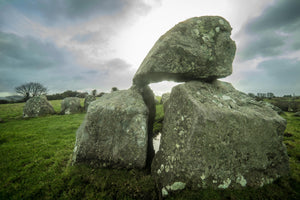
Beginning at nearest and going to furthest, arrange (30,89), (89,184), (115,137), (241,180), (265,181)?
(241,180) < (265,181) < (89,184) < (115,137) < (30,89)

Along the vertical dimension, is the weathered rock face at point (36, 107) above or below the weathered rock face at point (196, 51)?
below

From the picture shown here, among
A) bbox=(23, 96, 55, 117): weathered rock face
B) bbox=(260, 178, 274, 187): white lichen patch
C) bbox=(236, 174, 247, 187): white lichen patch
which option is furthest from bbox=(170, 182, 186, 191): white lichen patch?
bbox=(23, 96, 55, 117): weathered rock face

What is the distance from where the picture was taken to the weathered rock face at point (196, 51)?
213 inches

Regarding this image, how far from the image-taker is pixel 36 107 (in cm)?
1977

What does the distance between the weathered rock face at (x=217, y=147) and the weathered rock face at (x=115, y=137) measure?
0.93m

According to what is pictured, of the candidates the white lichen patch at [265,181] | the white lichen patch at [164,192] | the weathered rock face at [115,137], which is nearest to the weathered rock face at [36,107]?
the weathered rock face at [115,137]

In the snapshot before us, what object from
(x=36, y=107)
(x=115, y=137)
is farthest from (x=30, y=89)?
(x=115, y=137)

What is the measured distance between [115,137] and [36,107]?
22687mm

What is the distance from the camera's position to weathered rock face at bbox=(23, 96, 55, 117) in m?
19.3

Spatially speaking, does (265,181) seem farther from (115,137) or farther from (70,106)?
(70,106)

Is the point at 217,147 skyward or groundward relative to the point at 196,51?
groundward

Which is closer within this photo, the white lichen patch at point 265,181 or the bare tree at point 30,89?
the white lichen patch at point 265,181

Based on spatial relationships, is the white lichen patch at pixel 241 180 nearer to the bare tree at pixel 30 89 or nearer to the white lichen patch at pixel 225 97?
the white lichen patch at pixel 225 97

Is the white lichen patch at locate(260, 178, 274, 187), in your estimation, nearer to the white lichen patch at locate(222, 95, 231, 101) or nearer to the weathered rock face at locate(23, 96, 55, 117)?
the white lichen patch at locate(222, 95, 231, 101)
